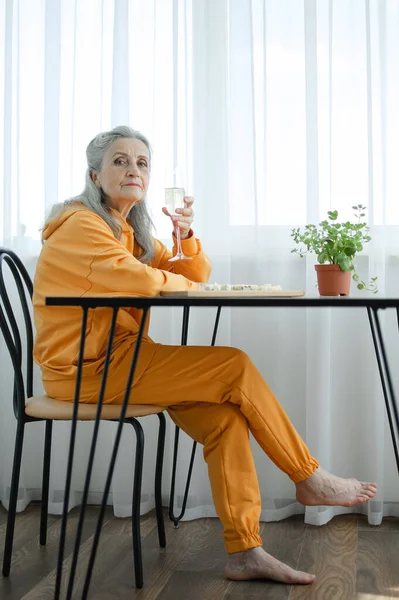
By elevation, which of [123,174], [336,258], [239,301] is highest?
[123,174]

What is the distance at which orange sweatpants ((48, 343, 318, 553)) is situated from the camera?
1945 millimetres

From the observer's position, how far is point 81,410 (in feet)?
6.49

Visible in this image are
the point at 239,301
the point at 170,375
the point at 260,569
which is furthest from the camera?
the point at 170,375

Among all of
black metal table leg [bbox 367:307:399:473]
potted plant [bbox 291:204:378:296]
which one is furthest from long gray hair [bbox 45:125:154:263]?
black metal table leg [bbox 367:307:399:473]

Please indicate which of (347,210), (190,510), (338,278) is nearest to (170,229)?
(347,210)

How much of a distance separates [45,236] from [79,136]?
0.67m

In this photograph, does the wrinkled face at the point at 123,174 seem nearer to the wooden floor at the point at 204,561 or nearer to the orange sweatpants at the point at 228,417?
the orange sweatpants at the point at 228,417

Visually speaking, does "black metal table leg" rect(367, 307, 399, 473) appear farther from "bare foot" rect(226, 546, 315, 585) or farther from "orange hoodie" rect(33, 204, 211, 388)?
"orange hoodie" rect(33, 204, 211, 388)

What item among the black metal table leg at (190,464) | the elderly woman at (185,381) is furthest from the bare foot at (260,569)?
the black metal table leg at (190,464)

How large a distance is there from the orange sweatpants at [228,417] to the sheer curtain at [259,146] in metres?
0.55

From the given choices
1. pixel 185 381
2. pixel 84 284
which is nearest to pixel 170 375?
pixel 185 381

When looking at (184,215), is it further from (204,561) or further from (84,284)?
(204,561)

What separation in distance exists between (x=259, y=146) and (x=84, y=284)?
2.98ft

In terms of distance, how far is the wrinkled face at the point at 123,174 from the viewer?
225 centimetres
